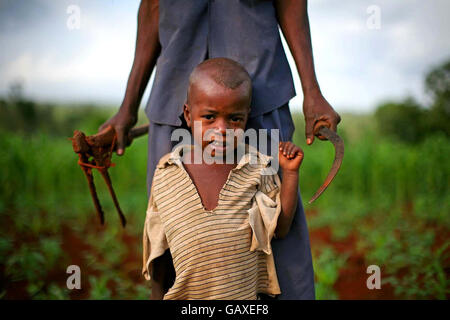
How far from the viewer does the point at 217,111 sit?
4.59ft

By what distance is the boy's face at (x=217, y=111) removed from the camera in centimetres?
139

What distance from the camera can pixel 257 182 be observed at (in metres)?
1.48

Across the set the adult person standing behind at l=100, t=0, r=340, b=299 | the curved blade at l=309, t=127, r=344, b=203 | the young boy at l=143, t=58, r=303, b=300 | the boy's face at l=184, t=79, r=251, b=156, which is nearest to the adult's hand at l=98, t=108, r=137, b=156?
the adult person standing behind at l=100, t=0, r=340, b=299

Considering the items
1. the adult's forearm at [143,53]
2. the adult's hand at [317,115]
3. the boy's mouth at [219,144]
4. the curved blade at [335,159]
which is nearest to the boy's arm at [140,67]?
the adult's forearm at [143,53]

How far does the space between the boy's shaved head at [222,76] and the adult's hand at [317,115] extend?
286mm

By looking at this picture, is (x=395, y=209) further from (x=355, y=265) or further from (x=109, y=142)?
(x=109, y=142)

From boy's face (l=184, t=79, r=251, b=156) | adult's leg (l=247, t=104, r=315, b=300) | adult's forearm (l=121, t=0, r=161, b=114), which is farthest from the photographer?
adult's forearm (l=121, t=0, r=161, b=114)

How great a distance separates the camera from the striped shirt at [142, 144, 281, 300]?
55.8 inches

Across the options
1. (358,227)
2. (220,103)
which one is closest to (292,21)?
(220,103)

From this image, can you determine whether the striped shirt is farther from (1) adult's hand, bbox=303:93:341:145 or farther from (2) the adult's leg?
(1) adult's hand, bbox=303:93:341:145

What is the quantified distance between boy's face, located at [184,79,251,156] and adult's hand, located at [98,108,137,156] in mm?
454

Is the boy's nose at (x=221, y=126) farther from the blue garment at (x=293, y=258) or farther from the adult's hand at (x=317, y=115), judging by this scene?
the adult's hand at (x=317, y=115)
